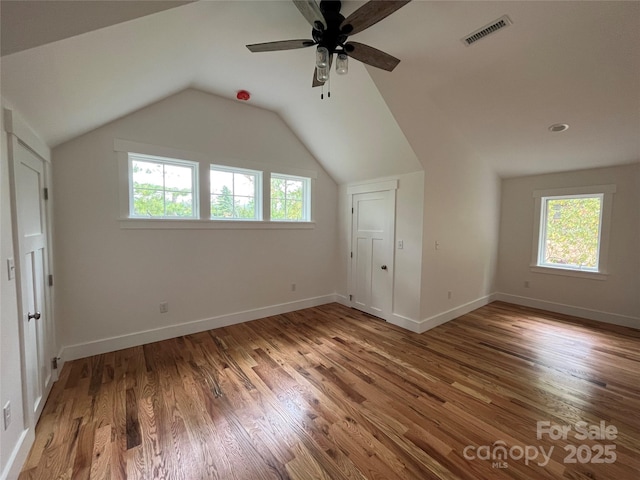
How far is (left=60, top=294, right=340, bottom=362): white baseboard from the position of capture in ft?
8.82

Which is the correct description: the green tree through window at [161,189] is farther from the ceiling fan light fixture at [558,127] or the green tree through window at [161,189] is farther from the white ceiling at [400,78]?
the ceiling fan light fixture at [558,127]

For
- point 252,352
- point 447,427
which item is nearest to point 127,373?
point 252,352

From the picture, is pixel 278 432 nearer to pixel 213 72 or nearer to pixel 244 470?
pixel 244 470

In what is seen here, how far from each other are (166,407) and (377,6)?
10.2 ft

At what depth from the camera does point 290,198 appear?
13.9 ft

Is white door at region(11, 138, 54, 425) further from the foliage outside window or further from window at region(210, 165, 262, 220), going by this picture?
the foliage outside window

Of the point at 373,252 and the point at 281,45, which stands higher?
the point at 281,45

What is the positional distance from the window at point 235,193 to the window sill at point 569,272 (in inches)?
193

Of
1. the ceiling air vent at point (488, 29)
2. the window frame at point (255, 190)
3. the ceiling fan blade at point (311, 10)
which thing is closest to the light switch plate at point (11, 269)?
the window frame at point (255, 190)

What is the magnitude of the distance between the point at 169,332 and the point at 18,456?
66.6 inches

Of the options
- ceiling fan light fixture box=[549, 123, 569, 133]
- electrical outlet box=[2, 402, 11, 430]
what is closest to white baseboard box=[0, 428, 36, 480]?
electrical outlet box=[2, 402, 11, 430]

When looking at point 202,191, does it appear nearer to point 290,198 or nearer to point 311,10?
point 290,198

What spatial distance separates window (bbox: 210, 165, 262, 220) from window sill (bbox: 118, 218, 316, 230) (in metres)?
0.12

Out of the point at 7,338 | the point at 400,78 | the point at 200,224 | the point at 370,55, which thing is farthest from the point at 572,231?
the point at 7,338
